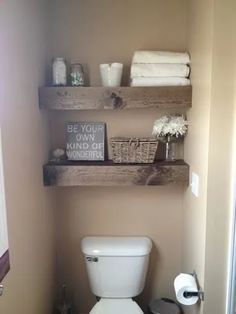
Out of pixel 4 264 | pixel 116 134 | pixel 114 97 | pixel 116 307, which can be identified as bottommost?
pixel 116 307

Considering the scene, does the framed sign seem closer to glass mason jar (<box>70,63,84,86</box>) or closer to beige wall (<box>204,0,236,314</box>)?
glass mason jar (<box>70,63,84,86</box>)

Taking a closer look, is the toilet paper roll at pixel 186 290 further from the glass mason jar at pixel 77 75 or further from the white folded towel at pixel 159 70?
the glass mason jar at pixel 77 75

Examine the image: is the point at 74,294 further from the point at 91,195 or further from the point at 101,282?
the point at 91,195

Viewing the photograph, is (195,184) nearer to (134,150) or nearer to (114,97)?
(134,150)

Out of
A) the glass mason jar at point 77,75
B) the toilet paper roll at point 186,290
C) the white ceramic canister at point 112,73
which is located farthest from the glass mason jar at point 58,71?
the toilet paper roll at point 186,290

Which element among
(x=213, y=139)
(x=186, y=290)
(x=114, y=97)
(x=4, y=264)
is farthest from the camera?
(x=114, y=97)

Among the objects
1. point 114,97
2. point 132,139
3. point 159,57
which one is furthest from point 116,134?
point 159,57

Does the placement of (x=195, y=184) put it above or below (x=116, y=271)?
above

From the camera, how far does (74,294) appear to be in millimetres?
2174

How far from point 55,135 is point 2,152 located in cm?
78

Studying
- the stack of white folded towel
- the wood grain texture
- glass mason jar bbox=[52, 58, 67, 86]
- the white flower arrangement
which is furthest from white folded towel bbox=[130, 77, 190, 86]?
the wood grain texture

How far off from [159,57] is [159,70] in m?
0.07

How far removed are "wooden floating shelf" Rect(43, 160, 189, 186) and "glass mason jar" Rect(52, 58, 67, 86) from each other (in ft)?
1.64

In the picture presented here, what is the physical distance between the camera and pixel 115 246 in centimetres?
194
